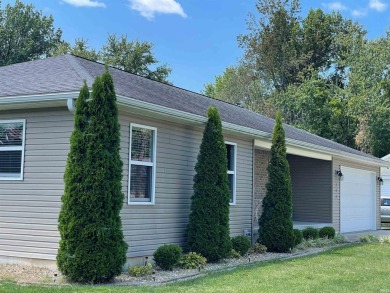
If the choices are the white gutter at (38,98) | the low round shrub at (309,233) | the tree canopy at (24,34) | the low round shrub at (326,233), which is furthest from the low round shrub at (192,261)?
the tree canopy at (24,34)

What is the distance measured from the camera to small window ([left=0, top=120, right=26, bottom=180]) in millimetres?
9578

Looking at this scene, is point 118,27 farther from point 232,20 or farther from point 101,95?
point 101,95

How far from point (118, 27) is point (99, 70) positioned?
1059 inches

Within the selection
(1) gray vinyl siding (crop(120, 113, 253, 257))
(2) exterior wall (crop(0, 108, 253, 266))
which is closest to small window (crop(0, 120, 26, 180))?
(2) exterior wall (crop(0, 108, 253, 266))

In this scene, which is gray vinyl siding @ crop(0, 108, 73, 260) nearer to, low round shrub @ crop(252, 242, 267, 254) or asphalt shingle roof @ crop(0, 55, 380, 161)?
asphalt shingle roof @ crop(0, 55, 380, 161)

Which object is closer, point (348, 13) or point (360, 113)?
point (360, 113)

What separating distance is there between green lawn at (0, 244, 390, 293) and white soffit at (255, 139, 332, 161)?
3.81 meters

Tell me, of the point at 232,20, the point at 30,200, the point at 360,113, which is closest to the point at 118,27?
the point at 232,20

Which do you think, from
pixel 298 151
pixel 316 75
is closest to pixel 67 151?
pixel 298 151

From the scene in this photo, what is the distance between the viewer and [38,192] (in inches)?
365

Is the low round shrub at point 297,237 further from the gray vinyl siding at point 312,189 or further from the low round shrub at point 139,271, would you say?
the low round shrub at point 139,271

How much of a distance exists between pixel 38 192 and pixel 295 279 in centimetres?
491

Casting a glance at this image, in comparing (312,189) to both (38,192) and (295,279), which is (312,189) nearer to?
(295,279)

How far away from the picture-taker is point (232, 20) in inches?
1710
